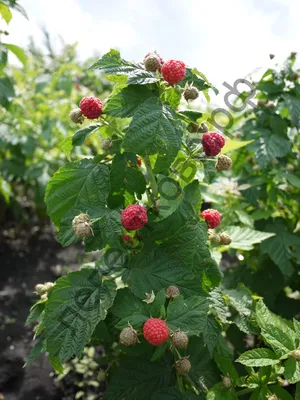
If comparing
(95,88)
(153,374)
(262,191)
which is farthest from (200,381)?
(95,88)

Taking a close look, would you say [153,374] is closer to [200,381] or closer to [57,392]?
[200,381]

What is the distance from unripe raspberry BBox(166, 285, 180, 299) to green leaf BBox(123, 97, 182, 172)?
295mm

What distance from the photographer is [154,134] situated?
109cm

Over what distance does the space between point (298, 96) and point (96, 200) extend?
106cm

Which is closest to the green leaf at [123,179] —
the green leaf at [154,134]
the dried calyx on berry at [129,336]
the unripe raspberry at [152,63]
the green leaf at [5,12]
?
the green leaf at [154,134]

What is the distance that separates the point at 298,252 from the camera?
194 centimetres

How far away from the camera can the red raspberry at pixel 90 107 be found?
3.80 feet

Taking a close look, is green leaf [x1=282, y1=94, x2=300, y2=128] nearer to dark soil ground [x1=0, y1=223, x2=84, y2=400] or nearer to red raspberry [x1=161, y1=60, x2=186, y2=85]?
red raspberry [x1=161, y1=60, x2=186, y2=85]

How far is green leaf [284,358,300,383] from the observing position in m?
1.08

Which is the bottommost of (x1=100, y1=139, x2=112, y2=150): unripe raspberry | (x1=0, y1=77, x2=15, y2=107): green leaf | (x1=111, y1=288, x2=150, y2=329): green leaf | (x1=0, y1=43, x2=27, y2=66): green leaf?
(x1=111, y1=288, x2=150, y2=329): green leaf

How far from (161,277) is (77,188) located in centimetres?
32

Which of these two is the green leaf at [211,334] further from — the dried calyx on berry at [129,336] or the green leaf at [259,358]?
the dried calyx on berry at [129,336]

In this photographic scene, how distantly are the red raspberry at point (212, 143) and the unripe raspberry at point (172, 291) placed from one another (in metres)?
0.34

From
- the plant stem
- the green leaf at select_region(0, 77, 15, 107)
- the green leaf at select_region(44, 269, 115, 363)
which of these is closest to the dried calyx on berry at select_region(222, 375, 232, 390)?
the green leaf at select_region(44, 269, 115, 363)
